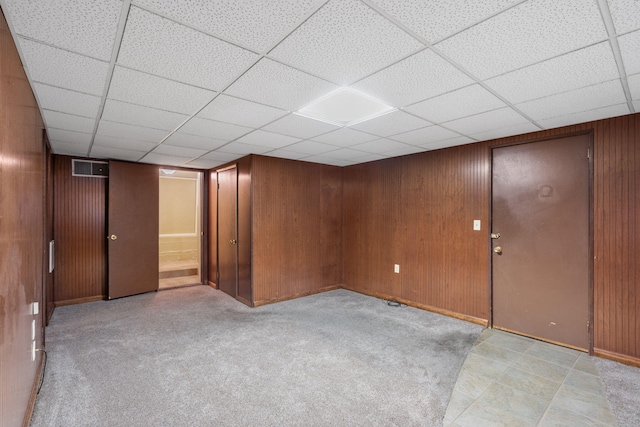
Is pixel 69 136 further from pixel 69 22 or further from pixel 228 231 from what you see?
pixel 69 22

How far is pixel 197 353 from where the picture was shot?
9.75 feet

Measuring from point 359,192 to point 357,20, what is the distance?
4.03 m

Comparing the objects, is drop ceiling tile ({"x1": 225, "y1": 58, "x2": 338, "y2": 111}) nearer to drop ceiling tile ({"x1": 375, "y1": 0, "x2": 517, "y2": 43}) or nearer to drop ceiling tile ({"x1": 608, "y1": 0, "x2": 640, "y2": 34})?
drop ceiling tile ({"x1": 375, "y1": 0, "x2": 517, "y2": 43})

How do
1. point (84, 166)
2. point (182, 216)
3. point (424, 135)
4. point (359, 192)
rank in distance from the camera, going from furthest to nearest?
point (182, 216)
point (359, 192)
point (84, 166)
point (424, 135)

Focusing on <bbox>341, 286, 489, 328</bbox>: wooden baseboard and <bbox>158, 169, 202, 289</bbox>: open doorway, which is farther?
<bbox>158, 169, 202, 289</bbox>: open doorway

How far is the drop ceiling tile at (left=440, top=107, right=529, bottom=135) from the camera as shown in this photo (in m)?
2.75

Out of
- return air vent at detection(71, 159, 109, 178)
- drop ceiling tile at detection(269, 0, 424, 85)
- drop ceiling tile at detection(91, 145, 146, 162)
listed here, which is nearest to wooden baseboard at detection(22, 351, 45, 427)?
drop ceiling tile at detection(91, 145, 146, 162)

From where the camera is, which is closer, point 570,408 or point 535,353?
point 570,408

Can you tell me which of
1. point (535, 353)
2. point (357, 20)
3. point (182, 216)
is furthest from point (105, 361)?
point (182, 216)

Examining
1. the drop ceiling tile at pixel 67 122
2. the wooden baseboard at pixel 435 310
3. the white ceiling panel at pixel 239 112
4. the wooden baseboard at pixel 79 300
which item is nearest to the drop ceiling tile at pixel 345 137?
the white ceiling panel at pixel 239 112

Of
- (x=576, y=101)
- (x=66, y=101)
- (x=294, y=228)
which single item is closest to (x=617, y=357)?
(x=576, y=101)

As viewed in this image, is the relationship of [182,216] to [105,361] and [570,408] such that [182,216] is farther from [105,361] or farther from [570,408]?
[570,408]

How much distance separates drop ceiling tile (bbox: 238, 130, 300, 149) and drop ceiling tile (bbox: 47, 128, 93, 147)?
5.80 feet

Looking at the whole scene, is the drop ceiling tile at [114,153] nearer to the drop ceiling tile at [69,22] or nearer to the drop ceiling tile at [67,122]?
the drop ceiling tile at [67,122]
